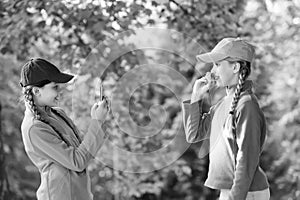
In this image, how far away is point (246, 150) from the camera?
73.9 inches

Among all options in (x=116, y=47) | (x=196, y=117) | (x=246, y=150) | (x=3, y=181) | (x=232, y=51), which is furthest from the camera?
(x=3, y=181)

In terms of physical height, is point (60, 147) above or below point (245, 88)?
below

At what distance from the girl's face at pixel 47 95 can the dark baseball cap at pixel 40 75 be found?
20 mm

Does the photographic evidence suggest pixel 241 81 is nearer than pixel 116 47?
Yes

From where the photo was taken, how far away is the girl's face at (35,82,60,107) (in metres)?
2.06

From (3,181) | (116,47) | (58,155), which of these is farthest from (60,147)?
(3,181)

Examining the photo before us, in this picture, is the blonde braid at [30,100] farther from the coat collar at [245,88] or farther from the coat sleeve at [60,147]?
the coat collar at [245,88]

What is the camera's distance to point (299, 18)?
464 centimetres

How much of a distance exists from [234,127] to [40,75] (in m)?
0.70

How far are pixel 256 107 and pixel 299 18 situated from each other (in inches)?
115

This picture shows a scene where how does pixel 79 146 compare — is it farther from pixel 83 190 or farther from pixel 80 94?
pixel 80 94

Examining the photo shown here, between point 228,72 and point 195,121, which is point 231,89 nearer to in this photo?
point 228,72

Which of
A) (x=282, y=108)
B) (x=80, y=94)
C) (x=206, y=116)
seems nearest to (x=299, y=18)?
(x=282, y=108)

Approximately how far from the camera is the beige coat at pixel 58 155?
6.54ft
